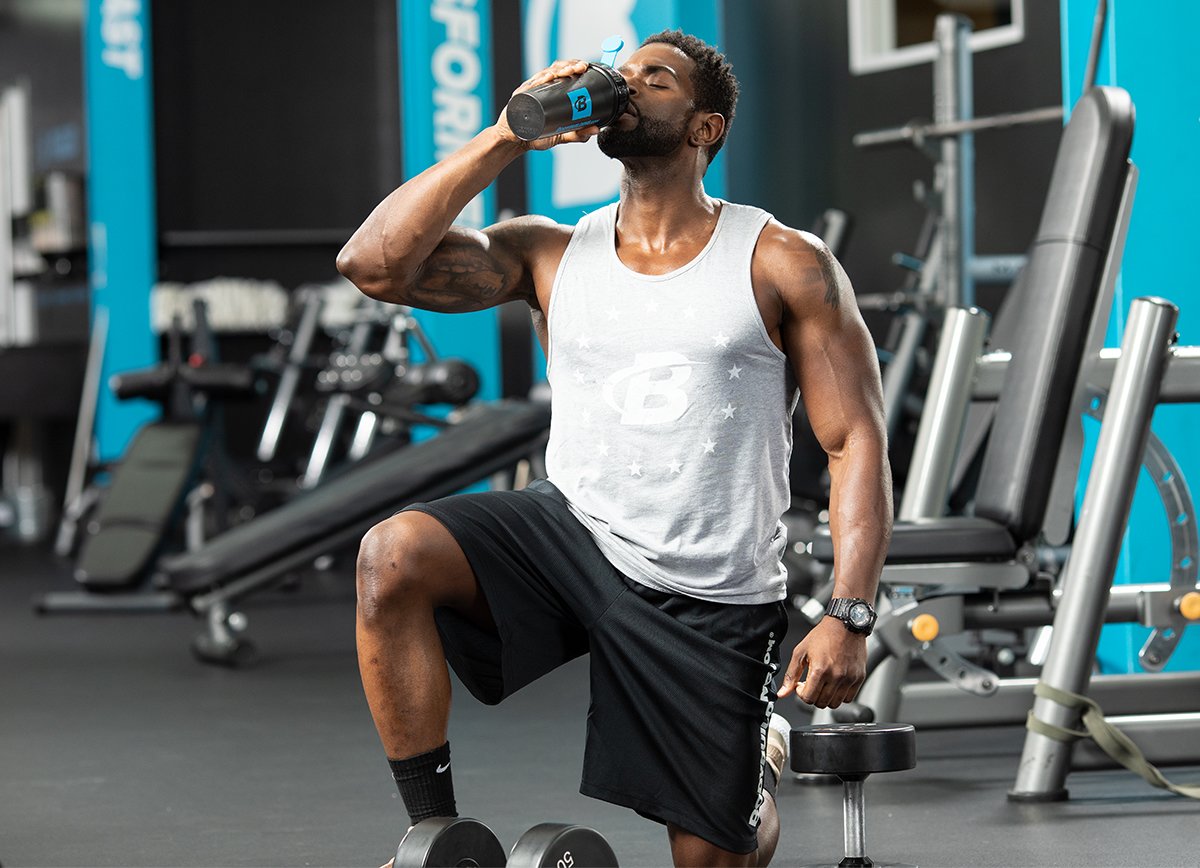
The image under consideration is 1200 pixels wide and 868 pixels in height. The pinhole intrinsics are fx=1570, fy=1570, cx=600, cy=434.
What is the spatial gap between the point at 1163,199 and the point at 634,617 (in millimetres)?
1943

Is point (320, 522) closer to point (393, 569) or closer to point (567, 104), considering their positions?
point (393, 569)

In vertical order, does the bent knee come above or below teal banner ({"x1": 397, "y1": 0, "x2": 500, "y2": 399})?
below

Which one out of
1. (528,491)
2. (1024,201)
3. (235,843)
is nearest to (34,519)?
(1024,201)

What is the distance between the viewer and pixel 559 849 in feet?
5.60

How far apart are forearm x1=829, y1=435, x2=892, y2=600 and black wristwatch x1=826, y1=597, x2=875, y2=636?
0.5 inches

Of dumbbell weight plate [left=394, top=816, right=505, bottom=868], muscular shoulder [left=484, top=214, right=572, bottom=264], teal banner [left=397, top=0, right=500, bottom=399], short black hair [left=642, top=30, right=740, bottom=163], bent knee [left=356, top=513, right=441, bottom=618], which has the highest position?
teal banner [left=397, top=0, right=500, bottom=399]

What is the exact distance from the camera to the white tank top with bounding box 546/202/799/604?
181cm

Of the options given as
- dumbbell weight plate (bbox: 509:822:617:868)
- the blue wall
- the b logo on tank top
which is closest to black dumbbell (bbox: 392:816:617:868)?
dumbbell weight plate (bbox: 509:822:617:868)

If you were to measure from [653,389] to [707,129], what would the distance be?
0.34 m

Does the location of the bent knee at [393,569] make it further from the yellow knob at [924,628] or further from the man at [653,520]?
the yellow knob at [924,628]

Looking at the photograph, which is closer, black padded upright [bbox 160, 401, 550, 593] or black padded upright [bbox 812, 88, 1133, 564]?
black padded upright [bbox 812, 88, 1133, 564]

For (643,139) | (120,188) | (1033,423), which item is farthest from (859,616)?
(120,188)

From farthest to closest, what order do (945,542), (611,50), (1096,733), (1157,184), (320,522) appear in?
1. (320,522)
2. (1157,184)
3. (945,542)
4. (1096,733)
5. (611,50)

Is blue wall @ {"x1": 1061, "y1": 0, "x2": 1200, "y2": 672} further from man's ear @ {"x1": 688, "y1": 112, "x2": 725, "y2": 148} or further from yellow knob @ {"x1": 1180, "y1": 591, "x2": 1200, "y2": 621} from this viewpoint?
man's ear @ {"x1": 688, "y1": 112, "x2": 725, "y2": 148}
